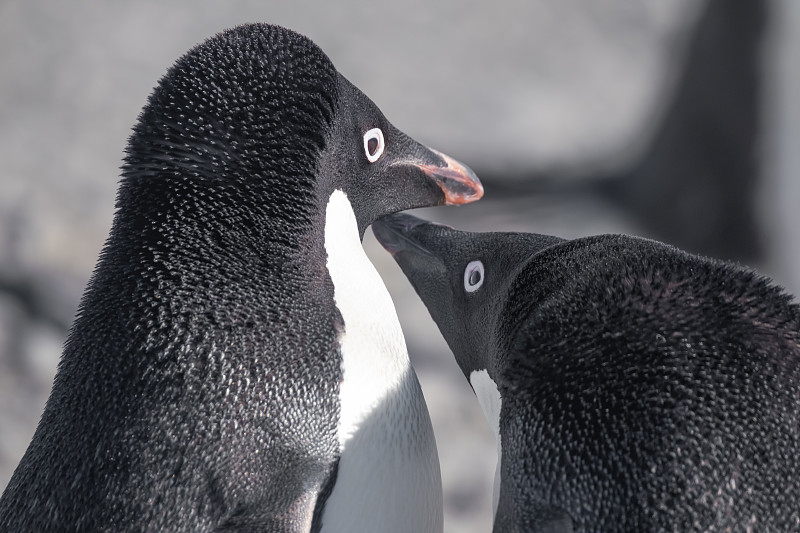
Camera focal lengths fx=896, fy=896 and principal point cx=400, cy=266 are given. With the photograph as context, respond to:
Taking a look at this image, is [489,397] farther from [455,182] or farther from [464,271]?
[455,182]

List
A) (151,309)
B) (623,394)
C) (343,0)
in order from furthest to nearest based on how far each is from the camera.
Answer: (343,0)
(151,309)
(623,394)

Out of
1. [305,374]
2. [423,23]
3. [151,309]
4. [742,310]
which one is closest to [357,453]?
[305,374]

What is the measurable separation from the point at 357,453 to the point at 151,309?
0.79ft

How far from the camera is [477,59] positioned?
3109 mm

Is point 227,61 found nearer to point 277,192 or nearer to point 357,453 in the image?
point 277,192

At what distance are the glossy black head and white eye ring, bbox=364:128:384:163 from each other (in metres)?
0.17

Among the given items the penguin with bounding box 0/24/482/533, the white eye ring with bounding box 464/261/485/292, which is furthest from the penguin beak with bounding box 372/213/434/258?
the penguin with bounding box 0/24/482/533

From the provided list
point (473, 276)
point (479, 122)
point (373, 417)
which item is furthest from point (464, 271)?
point (479, 122)

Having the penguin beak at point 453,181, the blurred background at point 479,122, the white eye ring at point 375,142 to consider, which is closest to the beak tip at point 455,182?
the penguin beak at point 453,181

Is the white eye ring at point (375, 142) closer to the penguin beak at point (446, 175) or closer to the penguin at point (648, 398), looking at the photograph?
the penguin beak at point (446, 175)

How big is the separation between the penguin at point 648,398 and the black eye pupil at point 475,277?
0.21 metres

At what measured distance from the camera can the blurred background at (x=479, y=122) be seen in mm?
2453

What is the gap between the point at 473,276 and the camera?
1078 millimetres

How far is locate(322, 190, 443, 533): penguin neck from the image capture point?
872 mm
